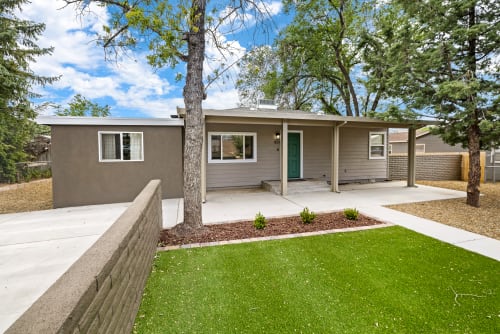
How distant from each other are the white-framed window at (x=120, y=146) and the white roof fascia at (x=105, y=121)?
33 centimetres

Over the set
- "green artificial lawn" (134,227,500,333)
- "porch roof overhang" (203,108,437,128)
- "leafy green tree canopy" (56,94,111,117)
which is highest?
"leafy green tree canopy" (56,94,111,117)

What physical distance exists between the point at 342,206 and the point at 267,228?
3.08m

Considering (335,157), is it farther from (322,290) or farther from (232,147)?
(322,290)

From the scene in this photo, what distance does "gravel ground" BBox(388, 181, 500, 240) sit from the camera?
5139mm

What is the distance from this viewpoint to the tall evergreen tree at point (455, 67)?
6.23 m

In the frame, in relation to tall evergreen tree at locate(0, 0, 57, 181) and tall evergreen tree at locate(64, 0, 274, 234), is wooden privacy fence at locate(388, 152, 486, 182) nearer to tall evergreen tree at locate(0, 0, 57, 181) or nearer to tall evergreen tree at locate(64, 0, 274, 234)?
tall evergreen tree at locate(64, 0, 274, 234)

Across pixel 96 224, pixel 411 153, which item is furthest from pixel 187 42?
pixel 411 153

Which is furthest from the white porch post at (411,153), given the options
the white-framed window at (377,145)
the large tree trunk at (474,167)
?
the large tree trunk at (474,167)

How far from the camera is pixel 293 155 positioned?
1067 centimetres

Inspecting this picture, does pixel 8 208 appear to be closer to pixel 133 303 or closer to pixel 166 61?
pixel 166 61

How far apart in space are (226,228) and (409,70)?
740 cm

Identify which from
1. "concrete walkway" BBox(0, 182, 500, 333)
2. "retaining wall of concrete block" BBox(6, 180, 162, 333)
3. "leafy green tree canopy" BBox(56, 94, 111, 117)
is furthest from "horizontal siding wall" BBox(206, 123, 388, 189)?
"leafy green tree canopy" BBox(56, 94, 111, 117)

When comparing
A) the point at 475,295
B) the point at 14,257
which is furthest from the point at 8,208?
the point at 475,295

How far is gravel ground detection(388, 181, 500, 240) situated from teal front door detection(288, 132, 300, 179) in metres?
4.45
